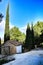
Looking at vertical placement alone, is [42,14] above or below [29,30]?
above

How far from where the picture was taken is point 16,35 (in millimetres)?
12266

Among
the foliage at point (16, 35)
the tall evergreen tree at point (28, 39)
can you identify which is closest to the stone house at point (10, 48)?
the tall evergreen tree at point (28, 39)

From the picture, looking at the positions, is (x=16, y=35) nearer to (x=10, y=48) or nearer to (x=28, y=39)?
(x=28, y=39)

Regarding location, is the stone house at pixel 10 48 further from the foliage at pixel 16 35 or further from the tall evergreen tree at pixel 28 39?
the foliage at pixel 16 35

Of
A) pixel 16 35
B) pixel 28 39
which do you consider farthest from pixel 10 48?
pixel 16 35

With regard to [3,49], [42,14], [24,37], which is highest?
[42,14]

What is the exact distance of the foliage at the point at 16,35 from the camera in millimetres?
11912

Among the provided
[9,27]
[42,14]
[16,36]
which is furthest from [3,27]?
[42,14]

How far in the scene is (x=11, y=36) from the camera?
468 inches

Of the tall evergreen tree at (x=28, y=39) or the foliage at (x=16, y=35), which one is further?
the foliage at (x=16, y=35)

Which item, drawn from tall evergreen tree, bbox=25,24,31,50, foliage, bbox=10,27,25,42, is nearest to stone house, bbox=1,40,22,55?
tall evergreen tree, bbox=25,24,31,50

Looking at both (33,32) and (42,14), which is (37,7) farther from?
(33,32)

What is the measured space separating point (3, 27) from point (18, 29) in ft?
3.49

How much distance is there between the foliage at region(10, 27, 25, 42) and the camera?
39.1ft
